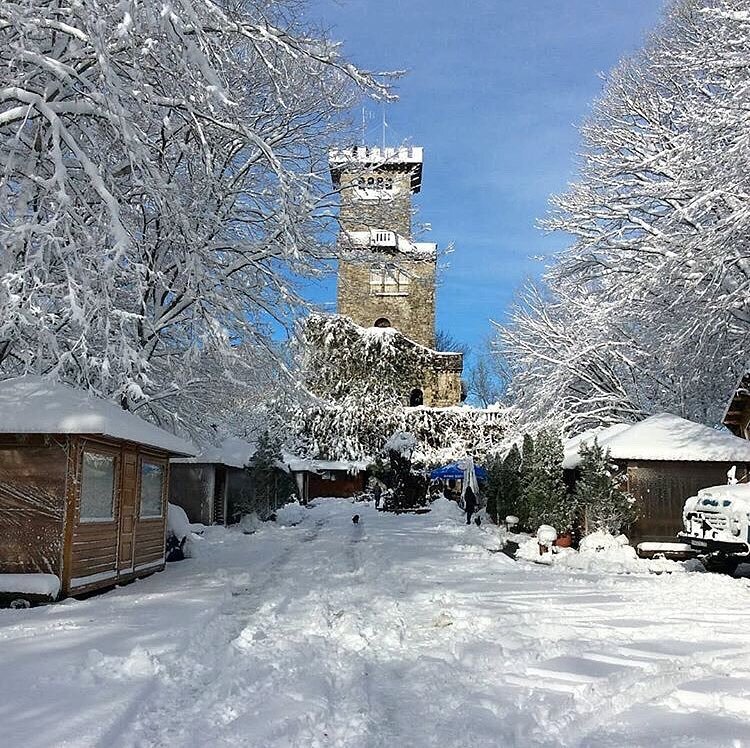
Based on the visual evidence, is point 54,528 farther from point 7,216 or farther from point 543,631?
point 543,631

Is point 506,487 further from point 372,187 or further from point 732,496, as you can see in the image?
point 372,187

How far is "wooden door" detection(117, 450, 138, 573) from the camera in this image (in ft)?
39.2

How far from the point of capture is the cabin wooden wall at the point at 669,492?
17.1 m

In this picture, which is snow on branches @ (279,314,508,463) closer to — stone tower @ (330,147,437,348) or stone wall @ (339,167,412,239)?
stone tower @ (330,147,437,348)

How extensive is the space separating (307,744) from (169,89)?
27.8 feet

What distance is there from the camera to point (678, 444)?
56.0ft

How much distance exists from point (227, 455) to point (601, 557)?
1421cm

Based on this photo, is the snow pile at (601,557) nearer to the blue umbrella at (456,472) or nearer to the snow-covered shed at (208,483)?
the snow-covered shed at (208,483)

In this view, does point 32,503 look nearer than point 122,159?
Yes

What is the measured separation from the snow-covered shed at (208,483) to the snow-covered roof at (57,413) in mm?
13388

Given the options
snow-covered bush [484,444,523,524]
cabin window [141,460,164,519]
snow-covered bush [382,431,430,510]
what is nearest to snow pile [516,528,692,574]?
snow-covered bush [484,444,523,524]

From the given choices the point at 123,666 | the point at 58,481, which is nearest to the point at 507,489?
the point at 58,481

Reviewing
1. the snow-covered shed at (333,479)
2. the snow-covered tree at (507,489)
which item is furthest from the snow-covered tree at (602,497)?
the snow-covered shed at (333,479)

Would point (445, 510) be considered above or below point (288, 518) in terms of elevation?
above
